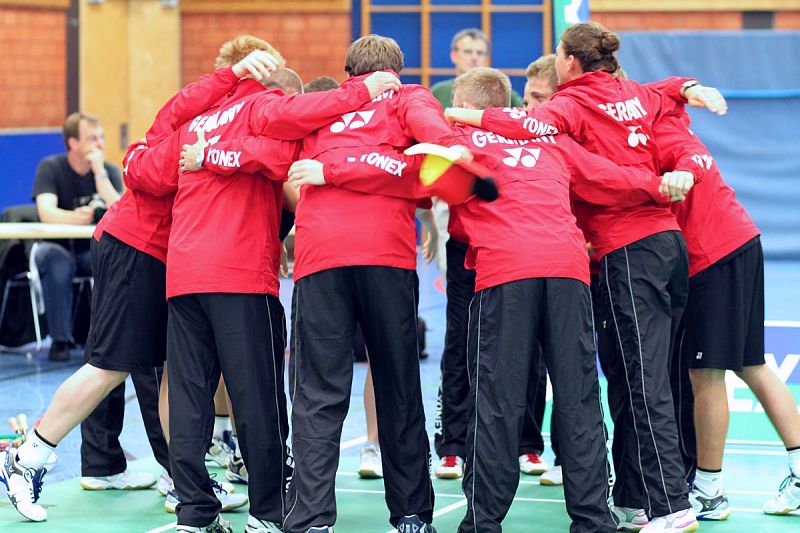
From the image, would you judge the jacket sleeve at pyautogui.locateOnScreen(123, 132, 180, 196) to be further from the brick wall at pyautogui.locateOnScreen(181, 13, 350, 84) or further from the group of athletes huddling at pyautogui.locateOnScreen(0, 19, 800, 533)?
the brick wall at pyautogui.locateOnScreen(181, 13, 350, 84)

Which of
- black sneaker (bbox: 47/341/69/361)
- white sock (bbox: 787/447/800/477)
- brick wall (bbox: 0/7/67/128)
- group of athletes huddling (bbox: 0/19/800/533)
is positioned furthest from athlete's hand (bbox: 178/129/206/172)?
brick wall (bbox: 0/7/67/128)

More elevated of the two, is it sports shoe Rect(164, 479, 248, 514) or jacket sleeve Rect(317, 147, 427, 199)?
jacket sleeve Rect(317, 147, 427, 199)

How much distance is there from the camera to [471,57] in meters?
7.92

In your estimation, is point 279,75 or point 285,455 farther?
point 279,75

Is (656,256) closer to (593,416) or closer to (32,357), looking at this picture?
(593,416)

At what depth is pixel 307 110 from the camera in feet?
13.4

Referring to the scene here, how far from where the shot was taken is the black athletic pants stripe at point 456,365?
5.27 m

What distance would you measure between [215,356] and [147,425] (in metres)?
0.85

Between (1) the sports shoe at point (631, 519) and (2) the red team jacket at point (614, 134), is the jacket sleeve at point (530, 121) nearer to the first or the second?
(2) the red team jacket at point (614, 134)

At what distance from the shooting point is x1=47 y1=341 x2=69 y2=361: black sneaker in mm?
8227

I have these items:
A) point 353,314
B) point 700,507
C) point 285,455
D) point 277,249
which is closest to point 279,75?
point 277,249

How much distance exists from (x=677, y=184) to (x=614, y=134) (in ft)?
0.99

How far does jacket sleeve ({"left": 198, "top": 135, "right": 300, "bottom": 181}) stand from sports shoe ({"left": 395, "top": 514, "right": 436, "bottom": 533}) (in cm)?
126

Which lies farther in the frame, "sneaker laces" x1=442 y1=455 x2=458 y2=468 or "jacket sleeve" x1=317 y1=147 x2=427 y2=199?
"sneaker laces" x1=442 y1=455 x2=458 y2=468
